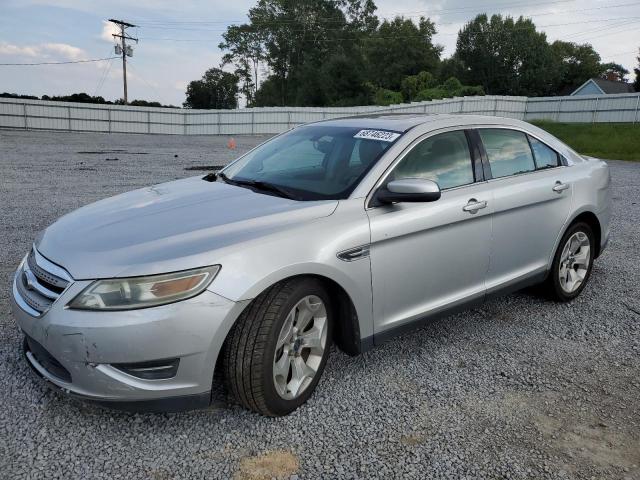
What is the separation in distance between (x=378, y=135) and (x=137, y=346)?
2.09 metres

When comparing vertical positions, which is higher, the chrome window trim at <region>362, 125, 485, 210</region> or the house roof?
the house roof

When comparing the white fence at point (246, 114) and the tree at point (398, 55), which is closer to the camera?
the white fence at point (246, 114)

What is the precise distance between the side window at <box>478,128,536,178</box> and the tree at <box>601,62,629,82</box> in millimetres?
84044

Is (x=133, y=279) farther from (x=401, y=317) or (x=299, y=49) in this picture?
(x=299, y=49)

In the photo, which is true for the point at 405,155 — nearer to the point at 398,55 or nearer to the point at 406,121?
the point at 406,121

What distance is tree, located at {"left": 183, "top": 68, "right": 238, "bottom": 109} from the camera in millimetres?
84750

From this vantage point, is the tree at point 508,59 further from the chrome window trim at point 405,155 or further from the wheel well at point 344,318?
the wheel well at point 344,318

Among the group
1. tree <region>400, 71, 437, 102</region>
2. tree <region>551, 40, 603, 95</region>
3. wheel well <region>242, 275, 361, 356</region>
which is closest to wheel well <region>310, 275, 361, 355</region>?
wheel well <region>242, 275, 361, 356</region>

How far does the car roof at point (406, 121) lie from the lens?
378 centimetres

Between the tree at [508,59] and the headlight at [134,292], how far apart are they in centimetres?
7118

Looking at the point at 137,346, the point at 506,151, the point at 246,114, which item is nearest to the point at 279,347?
the point at 137,346

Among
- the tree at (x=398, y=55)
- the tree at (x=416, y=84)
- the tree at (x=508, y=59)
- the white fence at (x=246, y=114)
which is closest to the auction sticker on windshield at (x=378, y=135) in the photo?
the white fence at (x=246, y=114)

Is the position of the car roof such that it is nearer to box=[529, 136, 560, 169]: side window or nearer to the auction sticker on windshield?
the auction sticker on windshield

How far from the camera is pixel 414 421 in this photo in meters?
2.88
